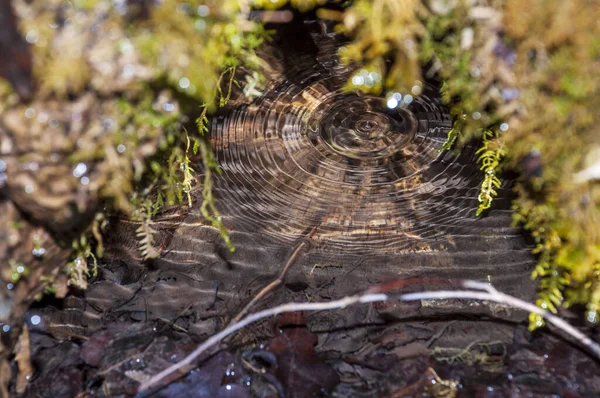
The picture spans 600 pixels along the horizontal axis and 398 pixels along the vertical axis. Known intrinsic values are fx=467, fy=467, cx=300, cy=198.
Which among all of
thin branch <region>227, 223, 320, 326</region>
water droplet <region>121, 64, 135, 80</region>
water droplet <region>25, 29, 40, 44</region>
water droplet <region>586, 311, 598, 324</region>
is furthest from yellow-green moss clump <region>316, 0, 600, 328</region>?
thin branch <region>227, 223, 320, 326</region>

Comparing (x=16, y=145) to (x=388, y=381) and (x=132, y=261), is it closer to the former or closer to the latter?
(x=132, y=261)

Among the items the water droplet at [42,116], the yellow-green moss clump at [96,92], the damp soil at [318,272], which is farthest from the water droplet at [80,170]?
the damp soil at [318,272]

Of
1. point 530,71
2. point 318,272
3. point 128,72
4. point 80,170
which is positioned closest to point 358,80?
point 530,71

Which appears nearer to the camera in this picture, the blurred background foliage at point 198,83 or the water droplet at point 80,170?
the blurred background foliage at point 198,83

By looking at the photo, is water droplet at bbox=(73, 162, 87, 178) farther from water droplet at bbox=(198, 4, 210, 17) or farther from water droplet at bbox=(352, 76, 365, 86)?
water droplet at bbox=(352, 76, 365, 86)

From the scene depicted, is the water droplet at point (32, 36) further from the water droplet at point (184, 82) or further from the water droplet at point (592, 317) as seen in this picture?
the water droplet at point (592, 317)
